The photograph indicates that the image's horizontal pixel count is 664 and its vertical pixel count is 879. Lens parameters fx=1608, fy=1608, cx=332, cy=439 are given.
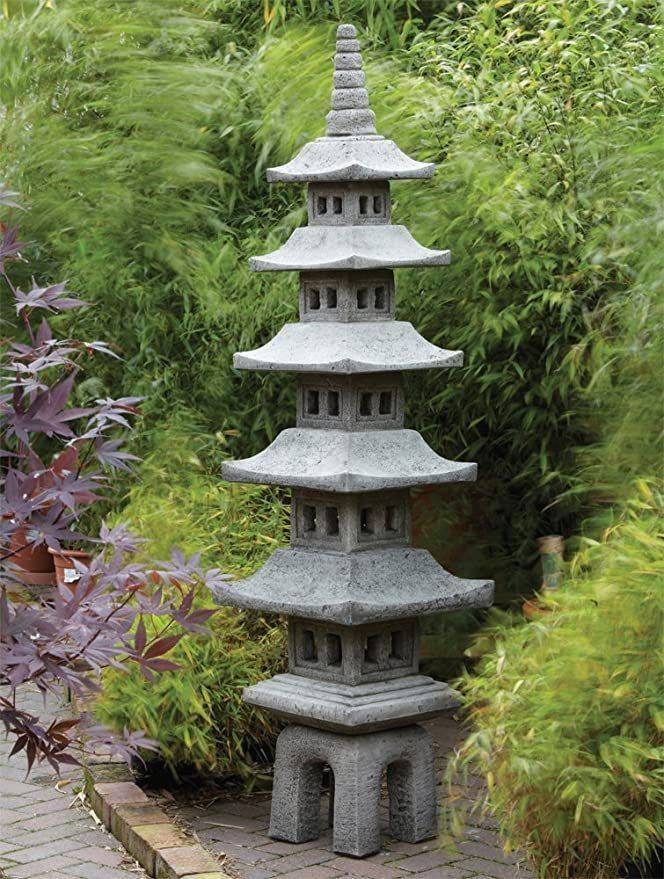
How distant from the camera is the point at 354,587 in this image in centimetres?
502

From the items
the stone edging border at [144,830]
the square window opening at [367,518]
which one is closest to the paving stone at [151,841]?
the stone edging border at [144,830]

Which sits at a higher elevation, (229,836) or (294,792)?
(294,792)

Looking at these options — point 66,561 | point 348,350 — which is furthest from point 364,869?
point 66,561

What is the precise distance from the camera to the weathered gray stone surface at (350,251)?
5078 mm

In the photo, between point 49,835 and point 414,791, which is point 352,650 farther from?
point 49,835

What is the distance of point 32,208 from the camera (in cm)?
752

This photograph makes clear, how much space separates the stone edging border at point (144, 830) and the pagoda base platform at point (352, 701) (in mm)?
492

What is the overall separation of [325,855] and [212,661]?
831mm

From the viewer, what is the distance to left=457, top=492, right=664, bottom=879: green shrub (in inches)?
153

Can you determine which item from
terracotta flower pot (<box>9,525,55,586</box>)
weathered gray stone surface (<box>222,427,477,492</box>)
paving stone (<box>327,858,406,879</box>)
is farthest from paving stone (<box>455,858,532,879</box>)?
terracotta flower pot (<box>9,525,55,586</box>)

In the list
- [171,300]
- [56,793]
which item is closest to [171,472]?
[171,300]

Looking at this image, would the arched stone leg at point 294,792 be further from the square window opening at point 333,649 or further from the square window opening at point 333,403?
the square window opening at point 333,403

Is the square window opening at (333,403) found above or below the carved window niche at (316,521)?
above

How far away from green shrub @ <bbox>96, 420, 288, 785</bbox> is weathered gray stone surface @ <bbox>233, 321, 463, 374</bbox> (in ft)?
2.20
